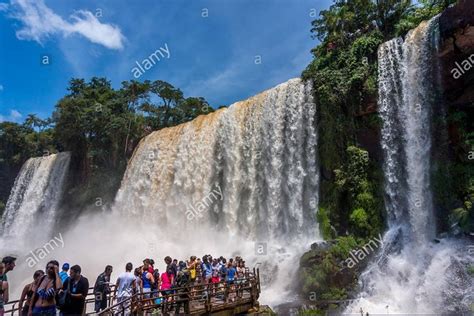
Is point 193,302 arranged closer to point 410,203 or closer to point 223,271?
point 223,271

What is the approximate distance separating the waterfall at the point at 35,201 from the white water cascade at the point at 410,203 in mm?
27933

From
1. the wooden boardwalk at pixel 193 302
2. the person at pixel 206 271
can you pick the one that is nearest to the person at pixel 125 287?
the wooden boardwalk at pixel 193 302

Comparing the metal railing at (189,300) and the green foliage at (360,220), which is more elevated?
the green foliage at (360,220)

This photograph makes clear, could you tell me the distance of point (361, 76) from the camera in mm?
16578

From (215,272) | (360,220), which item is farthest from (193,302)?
(360,220)

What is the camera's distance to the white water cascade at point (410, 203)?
36.1ft

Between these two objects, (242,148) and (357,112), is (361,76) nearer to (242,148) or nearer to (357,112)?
(357,112)

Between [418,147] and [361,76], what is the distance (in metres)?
4.17

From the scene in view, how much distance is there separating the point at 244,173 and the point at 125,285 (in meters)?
12.5

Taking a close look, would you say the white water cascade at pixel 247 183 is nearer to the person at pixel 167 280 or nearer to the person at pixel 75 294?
the person at pixel 167 280

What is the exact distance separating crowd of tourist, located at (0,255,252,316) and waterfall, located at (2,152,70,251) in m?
26.1

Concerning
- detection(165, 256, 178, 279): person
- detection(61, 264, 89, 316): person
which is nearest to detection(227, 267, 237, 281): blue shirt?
detection(165, 256, 178, 279): person

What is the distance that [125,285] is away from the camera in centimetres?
737

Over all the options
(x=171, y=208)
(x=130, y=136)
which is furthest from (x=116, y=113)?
(x=171, y=208)
